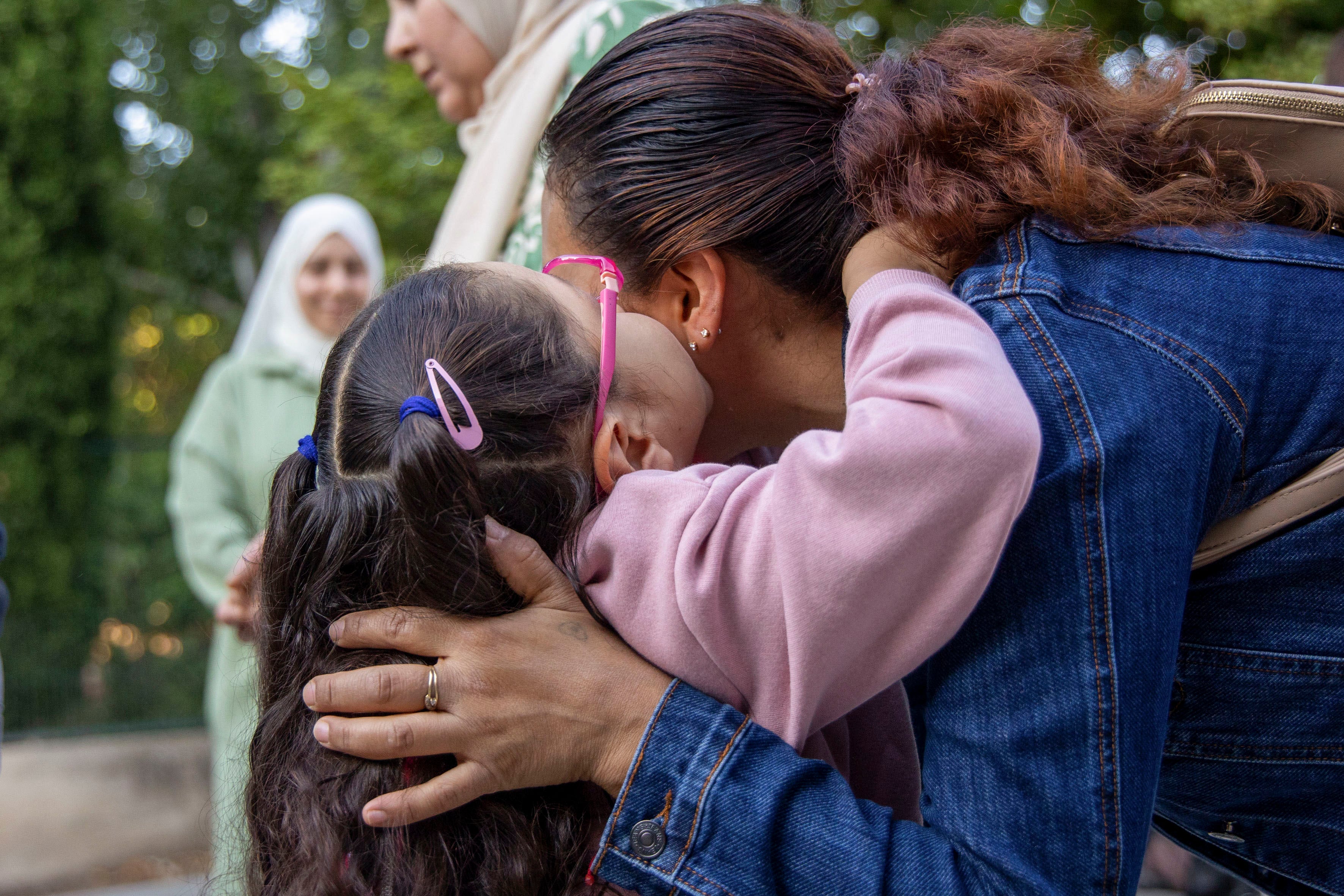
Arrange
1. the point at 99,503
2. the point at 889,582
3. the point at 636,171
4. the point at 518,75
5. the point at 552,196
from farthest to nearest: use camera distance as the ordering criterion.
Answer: the point at 99,503 → the point at 518,75 → the point at 552,196 → the point at 636,171 → the point at 889,582

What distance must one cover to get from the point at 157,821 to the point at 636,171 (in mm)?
6678

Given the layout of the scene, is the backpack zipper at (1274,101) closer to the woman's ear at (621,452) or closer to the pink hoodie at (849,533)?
the pink hoodie at (849,533)

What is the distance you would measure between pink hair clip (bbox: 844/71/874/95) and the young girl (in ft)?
1.10

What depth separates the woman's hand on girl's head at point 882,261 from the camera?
4.60 feet

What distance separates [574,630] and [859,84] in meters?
0.98

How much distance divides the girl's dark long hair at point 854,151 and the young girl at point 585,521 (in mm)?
154

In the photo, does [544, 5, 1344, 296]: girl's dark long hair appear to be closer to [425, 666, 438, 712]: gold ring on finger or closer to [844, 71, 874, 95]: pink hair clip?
[844, 71, 874, 95]: pink hair clip

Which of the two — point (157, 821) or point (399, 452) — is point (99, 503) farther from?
point (399, 452)

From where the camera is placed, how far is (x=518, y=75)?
8.70ft

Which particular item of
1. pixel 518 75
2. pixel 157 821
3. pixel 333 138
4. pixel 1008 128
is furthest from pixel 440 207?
pixel 1008 128

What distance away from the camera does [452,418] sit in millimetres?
1305

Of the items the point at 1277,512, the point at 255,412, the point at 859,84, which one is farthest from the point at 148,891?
the point at 1277,512

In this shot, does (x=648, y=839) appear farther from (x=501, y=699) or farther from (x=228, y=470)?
(x=228, y=470)

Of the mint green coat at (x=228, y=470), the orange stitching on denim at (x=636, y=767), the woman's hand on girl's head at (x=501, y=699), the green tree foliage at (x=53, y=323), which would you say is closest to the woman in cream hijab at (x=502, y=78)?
the woman's hand on girl's head at (x=501, y=699)
